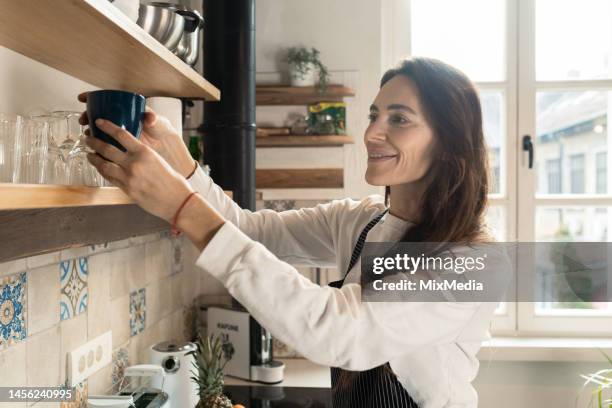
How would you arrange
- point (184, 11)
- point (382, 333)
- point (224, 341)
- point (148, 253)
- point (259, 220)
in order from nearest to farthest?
1. point (382, 333)
2. point (184, 11)
3. point (259, 220)
4. point (148, 253)
5. point (224, 341)

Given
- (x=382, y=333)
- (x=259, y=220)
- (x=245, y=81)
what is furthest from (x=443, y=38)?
(x=382, y=333)

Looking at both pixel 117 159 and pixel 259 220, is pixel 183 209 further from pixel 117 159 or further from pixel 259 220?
pixel 259 220

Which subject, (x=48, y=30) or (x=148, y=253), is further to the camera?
(x=148, y=253)

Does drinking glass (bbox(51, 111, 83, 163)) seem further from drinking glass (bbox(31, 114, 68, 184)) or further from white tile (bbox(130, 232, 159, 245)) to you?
white tile (bbox(130, 232, 159, 245))

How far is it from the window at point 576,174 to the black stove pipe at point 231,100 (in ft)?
4.85

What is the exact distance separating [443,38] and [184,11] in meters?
1.61

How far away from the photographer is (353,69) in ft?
8.15

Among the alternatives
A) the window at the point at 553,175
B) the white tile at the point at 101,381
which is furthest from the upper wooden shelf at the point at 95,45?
the window at the point at 553,175

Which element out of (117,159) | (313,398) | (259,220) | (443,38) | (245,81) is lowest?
(313,398)

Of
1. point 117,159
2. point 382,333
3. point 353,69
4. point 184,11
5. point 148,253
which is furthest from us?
point 353,69

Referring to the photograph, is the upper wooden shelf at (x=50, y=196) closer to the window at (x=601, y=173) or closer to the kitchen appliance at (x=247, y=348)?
the kitchen appliance at (x=247, y=348)

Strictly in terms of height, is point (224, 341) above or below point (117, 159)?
below

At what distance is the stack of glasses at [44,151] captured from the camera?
85cm

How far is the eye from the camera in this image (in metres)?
1.23
